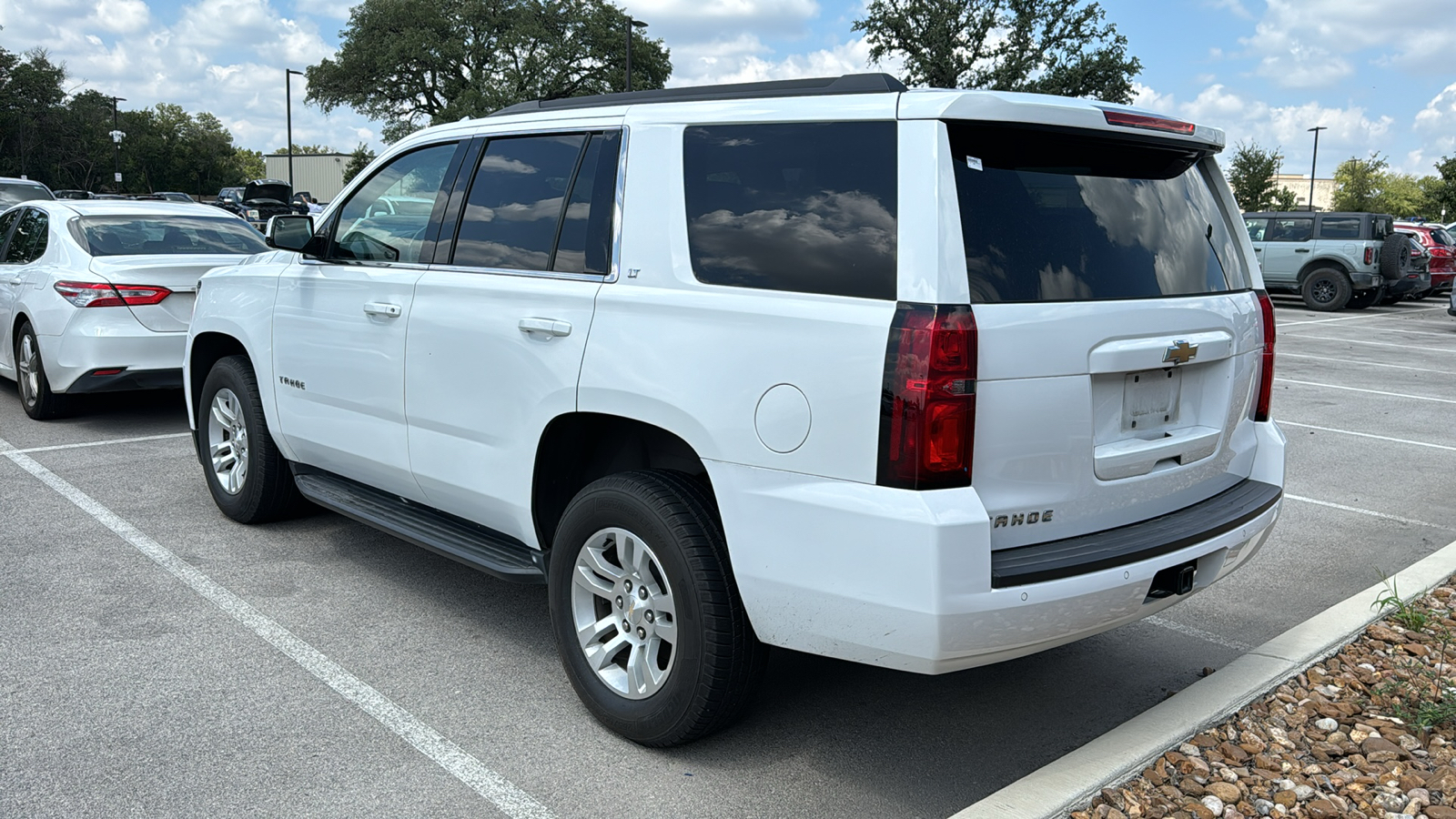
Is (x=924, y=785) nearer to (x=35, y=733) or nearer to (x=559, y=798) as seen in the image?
(x=559, y=798)

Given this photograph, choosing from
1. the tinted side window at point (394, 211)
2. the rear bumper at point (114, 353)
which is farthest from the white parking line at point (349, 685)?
the rear bumper at point (114, 353)

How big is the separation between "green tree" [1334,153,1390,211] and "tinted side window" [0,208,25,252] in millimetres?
82570

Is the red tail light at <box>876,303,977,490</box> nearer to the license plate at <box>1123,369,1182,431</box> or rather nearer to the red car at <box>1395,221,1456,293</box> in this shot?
the license plate at <box>1123,369,1182,431</box>

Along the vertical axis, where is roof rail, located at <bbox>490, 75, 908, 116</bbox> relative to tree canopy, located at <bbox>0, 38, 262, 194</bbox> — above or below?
below

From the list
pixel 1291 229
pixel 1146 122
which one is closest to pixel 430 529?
pixel 1146 122

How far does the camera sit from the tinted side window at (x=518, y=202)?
3.90 m

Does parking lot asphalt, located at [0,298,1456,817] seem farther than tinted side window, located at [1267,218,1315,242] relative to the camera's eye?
No

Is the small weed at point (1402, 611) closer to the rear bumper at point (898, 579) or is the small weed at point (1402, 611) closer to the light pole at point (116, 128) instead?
the rear bumper at point (898, 579)

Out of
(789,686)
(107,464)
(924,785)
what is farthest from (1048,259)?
(107,464)

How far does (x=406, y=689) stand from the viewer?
3912 millimetres

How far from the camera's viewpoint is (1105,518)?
316 centimetres

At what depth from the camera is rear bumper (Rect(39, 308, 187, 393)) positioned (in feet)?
25.5

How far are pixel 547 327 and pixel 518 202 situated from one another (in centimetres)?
66

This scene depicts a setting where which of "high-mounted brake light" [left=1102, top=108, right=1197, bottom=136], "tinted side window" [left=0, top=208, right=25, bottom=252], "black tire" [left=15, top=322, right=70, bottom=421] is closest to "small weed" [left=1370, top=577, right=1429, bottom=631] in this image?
"high-mounted brake light" [left=1102, top=108, right=1197, bottom=136]
